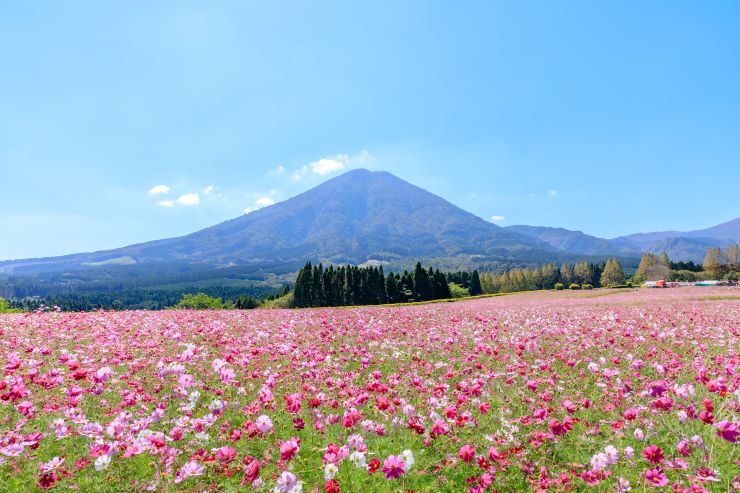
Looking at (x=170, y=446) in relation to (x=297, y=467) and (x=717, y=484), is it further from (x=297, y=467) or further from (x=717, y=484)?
(x=717, y=484)

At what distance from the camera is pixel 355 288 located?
2564 inches

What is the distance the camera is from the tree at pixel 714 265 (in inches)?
3644

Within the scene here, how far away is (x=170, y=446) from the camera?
12.0ft

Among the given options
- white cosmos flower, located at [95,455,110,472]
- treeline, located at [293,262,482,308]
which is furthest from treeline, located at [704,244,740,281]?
white cosmos flower, located at [95,455,110,472]

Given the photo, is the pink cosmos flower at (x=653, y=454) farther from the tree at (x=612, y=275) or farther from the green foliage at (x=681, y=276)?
the green foliage at (x=681, y=276)

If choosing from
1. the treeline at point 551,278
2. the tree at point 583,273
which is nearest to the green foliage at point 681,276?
the treeline at point 551,278

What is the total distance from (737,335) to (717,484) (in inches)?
329

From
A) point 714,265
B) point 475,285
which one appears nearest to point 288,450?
point 475,285

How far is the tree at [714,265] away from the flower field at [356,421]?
112867mm

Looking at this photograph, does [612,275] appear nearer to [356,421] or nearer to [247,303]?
[247,303]

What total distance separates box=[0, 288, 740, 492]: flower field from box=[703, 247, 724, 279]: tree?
11287 centimetres

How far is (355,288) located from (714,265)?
9192 centimetres

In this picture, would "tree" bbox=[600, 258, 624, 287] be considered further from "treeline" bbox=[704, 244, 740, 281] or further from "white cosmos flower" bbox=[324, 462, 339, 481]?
"white cosmos flower" bbox=[324, 462, 339, 481]

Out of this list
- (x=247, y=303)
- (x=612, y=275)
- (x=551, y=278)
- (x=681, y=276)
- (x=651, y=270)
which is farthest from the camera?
(x=551, y=278)
